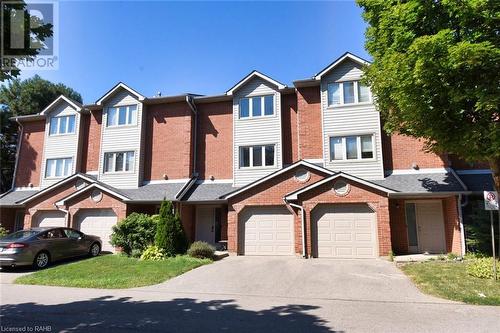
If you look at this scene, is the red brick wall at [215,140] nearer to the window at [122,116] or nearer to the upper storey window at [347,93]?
the window at [122,116]

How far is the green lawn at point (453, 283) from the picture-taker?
29.6 feet

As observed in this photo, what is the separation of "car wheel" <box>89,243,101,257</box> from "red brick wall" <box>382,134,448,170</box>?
618 inches

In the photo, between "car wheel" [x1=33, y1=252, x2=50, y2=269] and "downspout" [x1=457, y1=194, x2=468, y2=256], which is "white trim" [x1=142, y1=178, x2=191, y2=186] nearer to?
"car wheel" [x1=33, y1=252, x2=50, y2=269]

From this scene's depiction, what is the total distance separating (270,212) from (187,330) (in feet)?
38.3

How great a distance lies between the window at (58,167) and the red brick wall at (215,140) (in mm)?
9324

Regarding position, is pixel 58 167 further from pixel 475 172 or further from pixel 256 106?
pixel 475 172

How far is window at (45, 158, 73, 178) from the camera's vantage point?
24047mm

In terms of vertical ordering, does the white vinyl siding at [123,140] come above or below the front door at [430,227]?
above

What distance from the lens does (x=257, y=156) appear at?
20969mm

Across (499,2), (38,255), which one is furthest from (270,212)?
(499,2)

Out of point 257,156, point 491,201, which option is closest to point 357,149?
point 257,156

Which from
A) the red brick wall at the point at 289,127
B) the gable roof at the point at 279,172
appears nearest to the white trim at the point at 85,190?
the gable roof at the point at 279,172

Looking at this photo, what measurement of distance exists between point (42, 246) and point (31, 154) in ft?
43.6

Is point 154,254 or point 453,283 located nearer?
point 453,283
